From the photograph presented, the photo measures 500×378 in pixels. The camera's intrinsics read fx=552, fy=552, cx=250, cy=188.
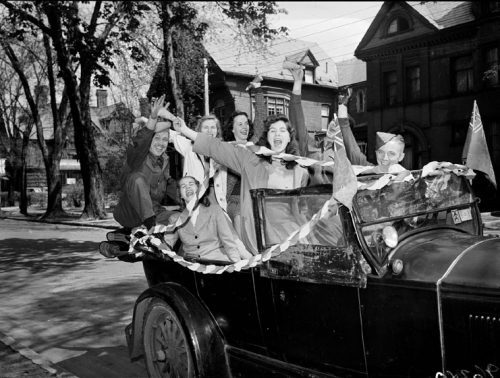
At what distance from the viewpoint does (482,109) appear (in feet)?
82.3

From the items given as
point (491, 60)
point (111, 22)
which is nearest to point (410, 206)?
point (111, 22)

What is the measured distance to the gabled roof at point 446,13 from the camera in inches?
1043

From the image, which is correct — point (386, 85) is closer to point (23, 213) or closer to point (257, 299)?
point (23, 213)

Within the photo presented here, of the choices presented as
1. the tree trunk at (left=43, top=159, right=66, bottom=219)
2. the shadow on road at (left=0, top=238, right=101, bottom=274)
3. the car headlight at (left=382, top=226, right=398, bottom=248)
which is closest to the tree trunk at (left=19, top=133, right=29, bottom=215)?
the tree trunk at (left=43, top=159, right=66, bottom=219)

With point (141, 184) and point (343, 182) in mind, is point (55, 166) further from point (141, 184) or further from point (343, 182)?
point (343, 182)

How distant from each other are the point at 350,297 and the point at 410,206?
704 mm

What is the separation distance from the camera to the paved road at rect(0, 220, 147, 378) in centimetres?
513

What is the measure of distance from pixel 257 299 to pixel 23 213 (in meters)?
32.9

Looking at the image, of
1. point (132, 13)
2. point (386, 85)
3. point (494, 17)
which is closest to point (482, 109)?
point (494, 17)

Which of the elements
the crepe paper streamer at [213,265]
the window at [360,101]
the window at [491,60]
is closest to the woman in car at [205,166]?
the crepe paper streamer at [213,265]

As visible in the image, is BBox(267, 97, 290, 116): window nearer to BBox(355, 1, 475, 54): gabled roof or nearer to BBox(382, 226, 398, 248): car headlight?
BBox(355, 1, 475, 54): gabled roof

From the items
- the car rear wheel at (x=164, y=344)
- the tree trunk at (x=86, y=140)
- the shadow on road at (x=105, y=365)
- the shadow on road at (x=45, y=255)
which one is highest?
the tree trunk at (x=86, y=140)

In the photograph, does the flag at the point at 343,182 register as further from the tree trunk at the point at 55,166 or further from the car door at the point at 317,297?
the tree trunk at the point at 55,166

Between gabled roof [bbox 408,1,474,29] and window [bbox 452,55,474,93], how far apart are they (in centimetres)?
175
